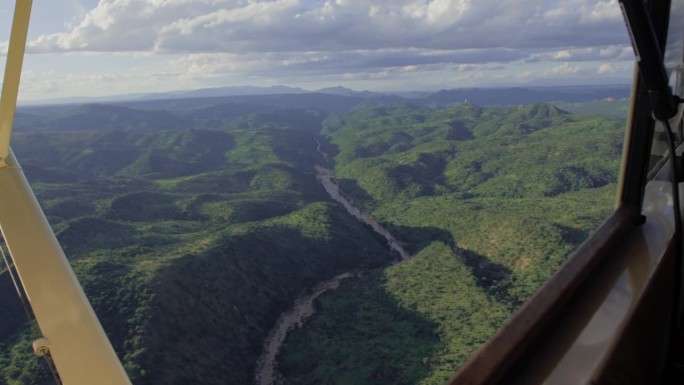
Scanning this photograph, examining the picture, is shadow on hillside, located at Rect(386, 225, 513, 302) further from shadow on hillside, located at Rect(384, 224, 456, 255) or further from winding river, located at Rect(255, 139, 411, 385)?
winding river, located at Rect(255, 139, 411, 385)

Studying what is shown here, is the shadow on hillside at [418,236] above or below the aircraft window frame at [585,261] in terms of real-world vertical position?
below

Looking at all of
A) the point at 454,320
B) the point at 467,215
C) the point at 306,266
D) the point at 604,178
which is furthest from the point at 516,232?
the point at 604,178

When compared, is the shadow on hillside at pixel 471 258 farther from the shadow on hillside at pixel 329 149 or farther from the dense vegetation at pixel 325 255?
the shadow on hillside at pixel 329 149

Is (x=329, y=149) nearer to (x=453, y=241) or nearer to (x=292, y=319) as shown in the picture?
(x=453, y=241)

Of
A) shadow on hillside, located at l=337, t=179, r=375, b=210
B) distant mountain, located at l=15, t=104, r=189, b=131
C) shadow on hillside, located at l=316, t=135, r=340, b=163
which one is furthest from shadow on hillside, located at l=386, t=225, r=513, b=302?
distant mountain, located at l=15, t=104, r=189, b=131

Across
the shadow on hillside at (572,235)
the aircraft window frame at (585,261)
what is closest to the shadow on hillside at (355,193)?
the shadow on hillside at (572,235)
